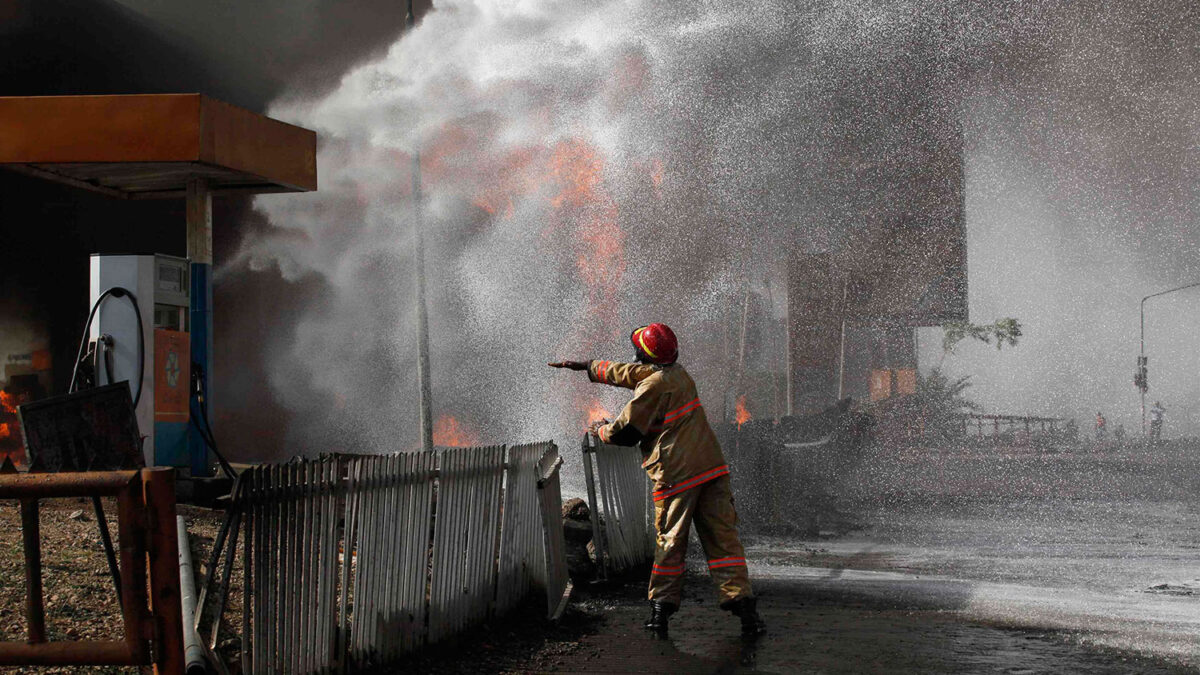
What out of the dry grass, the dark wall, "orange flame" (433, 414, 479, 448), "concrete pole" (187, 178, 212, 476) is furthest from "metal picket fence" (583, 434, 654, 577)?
the dark wall

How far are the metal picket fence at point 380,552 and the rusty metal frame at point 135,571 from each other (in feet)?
2.94

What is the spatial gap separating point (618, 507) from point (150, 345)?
3.62 m

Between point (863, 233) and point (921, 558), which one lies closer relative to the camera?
point (921, 558)

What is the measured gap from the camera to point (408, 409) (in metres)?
27.2

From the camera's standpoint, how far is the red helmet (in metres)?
6.36

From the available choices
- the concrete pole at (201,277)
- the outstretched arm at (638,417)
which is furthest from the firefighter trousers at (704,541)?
the concrete pole at (201,277)

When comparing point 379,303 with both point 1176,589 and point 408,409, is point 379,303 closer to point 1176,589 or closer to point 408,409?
point 408,409

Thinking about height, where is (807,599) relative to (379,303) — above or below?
below

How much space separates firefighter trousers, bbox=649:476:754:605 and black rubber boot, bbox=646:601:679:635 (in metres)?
0.03

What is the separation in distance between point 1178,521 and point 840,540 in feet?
17.4

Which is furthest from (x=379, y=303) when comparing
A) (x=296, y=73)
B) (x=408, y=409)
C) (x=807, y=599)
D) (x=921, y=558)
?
(x=807, y=599)

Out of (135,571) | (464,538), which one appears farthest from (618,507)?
(135,571)

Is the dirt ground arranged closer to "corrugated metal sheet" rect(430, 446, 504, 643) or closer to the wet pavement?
the wet pavement

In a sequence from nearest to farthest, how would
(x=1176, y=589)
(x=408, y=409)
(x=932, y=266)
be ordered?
(x=1176, y=589)
(x=408, y=409)
(x=932, y=266)
